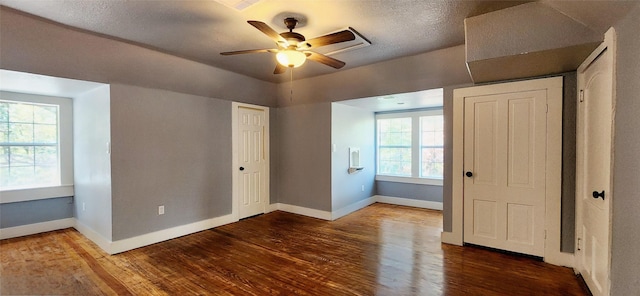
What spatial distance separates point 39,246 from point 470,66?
5510 millimetres

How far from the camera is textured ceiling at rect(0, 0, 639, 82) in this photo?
2.17 m

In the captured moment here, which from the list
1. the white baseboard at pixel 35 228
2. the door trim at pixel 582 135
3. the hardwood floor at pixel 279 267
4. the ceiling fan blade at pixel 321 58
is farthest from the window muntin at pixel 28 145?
the door trim at pixel 582 135

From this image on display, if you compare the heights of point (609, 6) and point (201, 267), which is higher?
point (609, 6)

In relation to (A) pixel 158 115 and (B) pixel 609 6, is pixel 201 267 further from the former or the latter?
(B) pixel 609 6

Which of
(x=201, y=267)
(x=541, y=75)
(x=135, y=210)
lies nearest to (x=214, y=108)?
(x=135, y=210)

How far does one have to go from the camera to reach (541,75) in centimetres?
292

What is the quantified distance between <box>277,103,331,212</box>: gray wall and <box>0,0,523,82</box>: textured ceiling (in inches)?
70.0

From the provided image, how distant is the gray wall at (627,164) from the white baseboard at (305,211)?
345 cm

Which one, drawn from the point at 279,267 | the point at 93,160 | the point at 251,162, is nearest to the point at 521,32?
the point at 279,267

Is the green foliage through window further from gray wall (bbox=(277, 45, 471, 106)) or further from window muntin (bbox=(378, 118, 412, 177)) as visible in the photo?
gray wall (bbox=(277, 45, 471, 106))

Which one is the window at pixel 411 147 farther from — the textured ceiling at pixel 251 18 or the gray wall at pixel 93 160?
the gray wall at pixel 93 160

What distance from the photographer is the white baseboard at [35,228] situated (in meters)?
3.77

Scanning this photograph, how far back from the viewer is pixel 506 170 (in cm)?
315

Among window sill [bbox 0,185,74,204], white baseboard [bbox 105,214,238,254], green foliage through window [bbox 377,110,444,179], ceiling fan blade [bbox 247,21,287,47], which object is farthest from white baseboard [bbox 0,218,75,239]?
green foliage through window [bbox 377,110,444,179]
